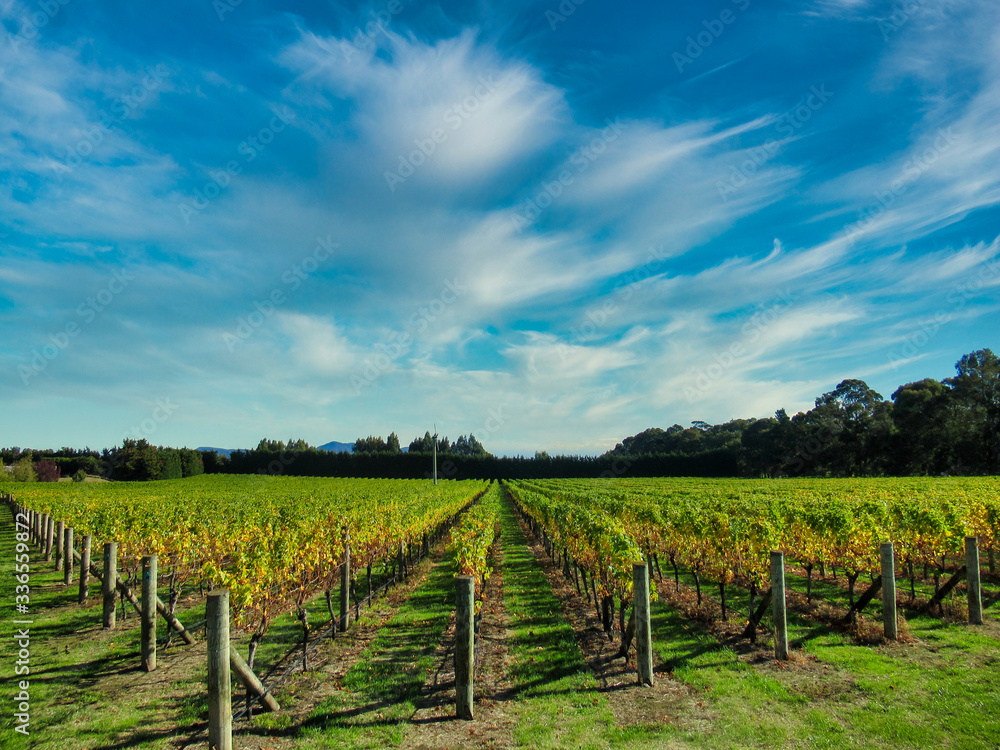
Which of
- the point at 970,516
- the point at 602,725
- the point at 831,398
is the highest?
the point at 831,398

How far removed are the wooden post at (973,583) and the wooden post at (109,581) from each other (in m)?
13.9

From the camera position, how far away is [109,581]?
7.89m

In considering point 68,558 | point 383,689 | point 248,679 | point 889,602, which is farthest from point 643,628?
point 68,558

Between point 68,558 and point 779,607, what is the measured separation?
49.7 feet

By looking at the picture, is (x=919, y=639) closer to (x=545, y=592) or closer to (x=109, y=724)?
(x=545, y=592)

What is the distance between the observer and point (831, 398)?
66.4m

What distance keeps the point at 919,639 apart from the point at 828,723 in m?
3.79

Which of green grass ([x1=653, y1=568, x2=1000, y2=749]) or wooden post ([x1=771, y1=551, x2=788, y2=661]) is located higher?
wooden post ([x1=771, y1=551, x2=788, y2=661])

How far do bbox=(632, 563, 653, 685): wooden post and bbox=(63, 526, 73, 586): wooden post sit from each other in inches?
509

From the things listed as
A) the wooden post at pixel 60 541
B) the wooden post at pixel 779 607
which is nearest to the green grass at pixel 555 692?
the wooden post at pixel 779 607

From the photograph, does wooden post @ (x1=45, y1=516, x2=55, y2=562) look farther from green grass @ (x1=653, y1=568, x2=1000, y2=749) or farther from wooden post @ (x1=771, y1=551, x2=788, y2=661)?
wooden post @ (x1=771, y1=551, x2=788, y2=661)

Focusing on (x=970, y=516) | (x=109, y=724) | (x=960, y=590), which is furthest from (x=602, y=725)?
(x=970, y=516)

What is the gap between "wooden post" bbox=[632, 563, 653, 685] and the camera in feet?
19.5

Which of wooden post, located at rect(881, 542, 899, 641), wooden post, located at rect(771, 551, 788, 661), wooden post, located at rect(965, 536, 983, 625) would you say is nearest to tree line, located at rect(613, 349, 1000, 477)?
wooden post, located at rect(965, 536, 983, 625)
